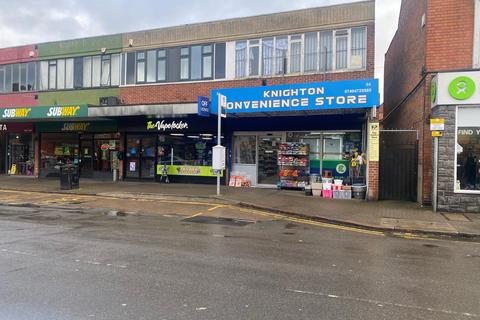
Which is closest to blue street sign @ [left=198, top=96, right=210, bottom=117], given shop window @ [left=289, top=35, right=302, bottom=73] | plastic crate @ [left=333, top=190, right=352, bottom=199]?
shop window @ [left=289, top=35, right=302, bottom=73]

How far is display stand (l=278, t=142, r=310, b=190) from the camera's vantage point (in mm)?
17266

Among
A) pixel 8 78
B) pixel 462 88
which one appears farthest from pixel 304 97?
pixel 8 78

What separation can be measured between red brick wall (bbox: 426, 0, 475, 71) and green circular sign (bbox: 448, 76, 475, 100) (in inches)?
32.5

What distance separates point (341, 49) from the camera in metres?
17.0

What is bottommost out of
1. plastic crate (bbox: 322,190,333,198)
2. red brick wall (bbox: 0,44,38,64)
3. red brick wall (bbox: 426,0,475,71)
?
plastic crate (bbox: 322,190,333,198)

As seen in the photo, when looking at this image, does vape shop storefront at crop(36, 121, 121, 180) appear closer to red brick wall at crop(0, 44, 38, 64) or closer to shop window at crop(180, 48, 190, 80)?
red brick wall at crop(0, 44, 38, 64)

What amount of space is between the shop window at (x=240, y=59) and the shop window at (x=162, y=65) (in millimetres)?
3672

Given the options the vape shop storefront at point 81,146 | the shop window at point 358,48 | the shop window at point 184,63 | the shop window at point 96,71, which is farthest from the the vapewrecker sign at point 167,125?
the shop window at point 358,48

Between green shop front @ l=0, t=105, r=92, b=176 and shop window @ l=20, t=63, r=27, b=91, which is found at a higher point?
shop window @ l=20, t=63, r=27, b=91

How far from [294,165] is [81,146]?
1195 centimetres

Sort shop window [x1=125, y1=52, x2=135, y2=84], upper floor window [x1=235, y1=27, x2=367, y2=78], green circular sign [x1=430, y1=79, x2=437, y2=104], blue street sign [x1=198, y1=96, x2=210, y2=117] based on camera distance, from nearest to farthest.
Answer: green circular sign [x1=430, y1=79, x2=437, y2=104], blue street sign [x1=198, y1=96, x2=210, y2=117], upper floor window [x1=235, y1=27, x2=367, y2=78], shop window [x1=125, y1=52, x2=135, y2=84]

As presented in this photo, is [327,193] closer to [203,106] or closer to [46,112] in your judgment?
[203,106]

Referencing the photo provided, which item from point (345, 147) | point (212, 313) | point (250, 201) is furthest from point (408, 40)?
point (212, 313)

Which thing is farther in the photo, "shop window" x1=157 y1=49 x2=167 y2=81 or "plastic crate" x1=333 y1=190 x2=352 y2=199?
"shop window" x1=157 y1=49 x2=167 y2=81
